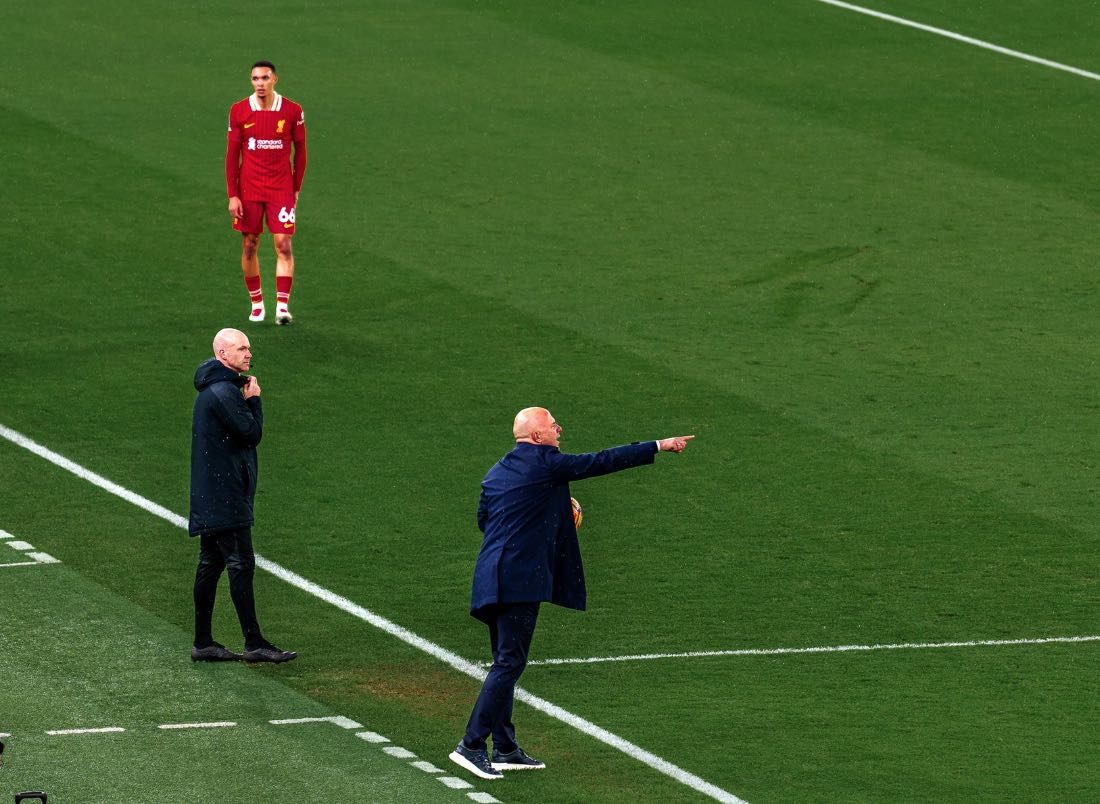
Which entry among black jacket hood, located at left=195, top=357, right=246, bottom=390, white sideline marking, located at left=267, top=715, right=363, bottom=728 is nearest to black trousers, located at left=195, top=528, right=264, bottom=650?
black jacket hood, located at left=195, top=357, right=246, bottom=390

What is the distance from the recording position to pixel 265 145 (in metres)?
21.5

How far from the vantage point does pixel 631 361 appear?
2136 cm

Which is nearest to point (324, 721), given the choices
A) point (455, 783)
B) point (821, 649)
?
point (455, 783)

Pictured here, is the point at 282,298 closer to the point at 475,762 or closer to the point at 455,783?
the point at 475,762

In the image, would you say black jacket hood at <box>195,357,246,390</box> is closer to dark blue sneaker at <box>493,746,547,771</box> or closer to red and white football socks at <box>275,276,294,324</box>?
dark blue sneaker at <box>493,746,547,771</box>

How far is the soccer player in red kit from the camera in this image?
21.5 m

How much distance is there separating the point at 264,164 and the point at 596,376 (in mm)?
3714

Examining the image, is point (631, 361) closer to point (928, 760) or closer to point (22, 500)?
point (22, 500)

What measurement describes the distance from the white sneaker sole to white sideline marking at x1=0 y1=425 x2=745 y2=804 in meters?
0.86

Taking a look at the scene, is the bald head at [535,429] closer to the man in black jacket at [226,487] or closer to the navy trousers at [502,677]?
the navy trousers at [502,677]

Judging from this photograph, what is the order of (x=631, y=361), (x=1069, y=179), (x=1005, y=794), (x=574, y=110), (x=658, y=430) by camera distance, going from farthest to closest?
1. (x=574, y=110)
2. (x=1069, y=179)
3. (x=631, y=361)
4. (x=658, y=430)
5. (x=1005, y=794)

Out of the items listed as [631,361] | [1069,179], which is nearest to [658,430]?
[631,361]

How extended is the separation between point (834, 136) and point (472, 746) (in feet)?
59.6

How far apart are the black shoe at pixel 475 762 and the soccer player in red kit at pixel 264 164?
10099 mm
